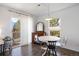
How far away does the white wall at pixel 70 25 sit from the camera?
167cm

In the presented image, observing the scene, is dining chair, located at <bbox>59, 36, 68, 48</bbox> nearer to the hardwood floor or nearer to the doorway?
the hardwood floor

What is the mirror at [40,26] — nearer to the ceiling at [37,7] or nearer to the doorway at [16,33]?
the ceiling at [37,7]

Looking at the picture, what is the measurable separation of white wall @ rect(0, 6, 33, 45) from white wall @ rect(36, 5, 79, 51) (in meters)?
0.47

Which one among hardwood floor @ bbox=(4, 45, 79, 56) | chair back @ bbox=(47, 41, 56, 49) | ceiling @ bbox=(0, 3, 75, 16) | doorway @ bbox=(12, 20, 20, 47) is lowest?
hardwood floor @ bbox=(4, 45, 79, 56)

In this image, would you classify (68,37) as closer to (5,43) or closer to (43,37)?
(43,37)

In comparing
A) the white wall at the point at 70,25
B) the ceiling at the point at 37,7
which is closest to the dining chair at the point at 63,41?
the white wall at the point at 70,25

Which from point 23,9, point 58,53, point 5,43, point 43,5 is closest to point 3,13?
point 23,9

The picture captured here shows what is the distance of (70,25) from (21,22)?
845 mm

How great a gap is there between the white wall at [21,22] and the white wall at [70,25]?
1.53 feet

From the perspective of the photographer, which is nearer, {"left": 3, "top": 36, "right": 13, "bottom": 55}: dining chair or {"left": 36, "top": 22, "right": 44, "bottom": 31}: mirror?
{"left": 3, "top": 36, "right": 13, "bottom": 55}: dining chair

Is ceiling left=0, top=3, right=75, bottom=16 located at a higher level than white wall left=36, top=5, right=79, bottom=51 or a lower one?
higher

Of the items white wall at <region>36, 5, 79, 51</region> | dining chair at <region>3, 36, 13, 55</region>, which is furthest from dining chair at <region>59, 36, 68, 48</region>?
dining chair at <region>3, 36, 13, 55</region>

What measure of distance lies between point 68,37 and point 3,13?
116 cm

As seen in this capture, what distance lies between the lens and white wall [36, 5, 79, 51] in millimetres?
1674
